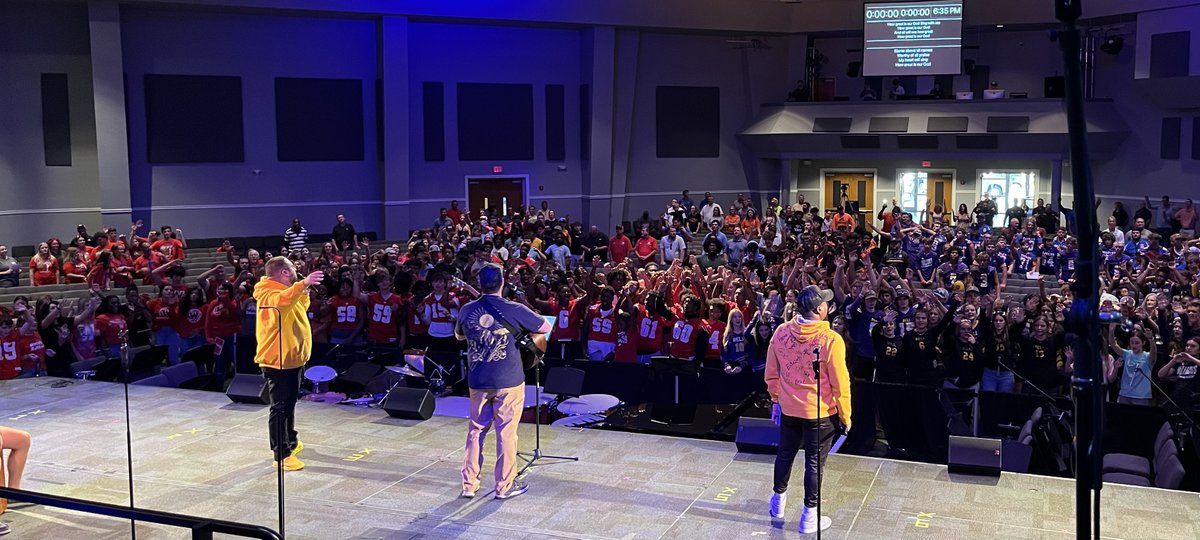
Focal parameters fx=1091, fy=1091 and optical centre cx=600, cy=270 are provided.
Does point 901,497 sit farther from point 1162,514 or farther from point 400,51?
point 400,51

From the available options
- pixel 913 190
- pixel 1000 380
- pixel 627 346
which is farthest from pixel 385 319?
pixel 913 190

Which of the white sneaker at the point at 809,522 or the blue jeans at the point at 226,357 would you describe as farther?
the blue jeans at the point at 226,357

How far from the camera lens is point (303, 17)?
2419 cm

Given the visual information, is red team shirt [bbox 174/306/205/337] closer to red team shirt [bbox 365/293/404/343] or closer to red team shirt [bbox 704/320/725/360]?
red team shirt [bbox 365/293/404/343]

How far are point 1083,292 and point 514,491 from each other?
17.5 feet

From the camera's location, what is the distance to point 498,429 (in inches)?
306

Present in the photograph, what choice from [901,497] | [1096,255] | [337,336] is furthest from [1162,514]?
[337,336]

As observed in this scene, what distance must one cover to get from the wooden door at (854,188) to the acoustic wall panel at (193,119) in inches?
609

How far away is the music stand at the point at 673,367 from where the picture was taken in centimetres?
1129

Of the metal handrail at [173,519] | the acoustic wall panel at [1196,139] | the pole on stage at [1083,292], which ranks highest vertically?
the acoustic wall panel at [1196,139]

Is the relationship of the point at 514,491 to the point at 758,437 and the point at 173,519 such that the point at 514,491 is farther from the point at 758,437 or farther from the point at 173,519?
the point at 173,519

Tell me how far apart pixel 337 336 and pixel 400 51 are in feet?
40.6

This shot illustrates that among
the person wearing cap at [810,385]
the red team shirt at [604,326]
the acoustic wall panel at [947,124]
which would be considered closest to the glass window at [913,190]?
the acoustic wall panel at [947,124]

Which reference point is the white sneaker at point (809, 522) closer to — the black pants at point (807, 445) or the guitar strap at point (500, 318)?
the black pants at point (807, 445)
